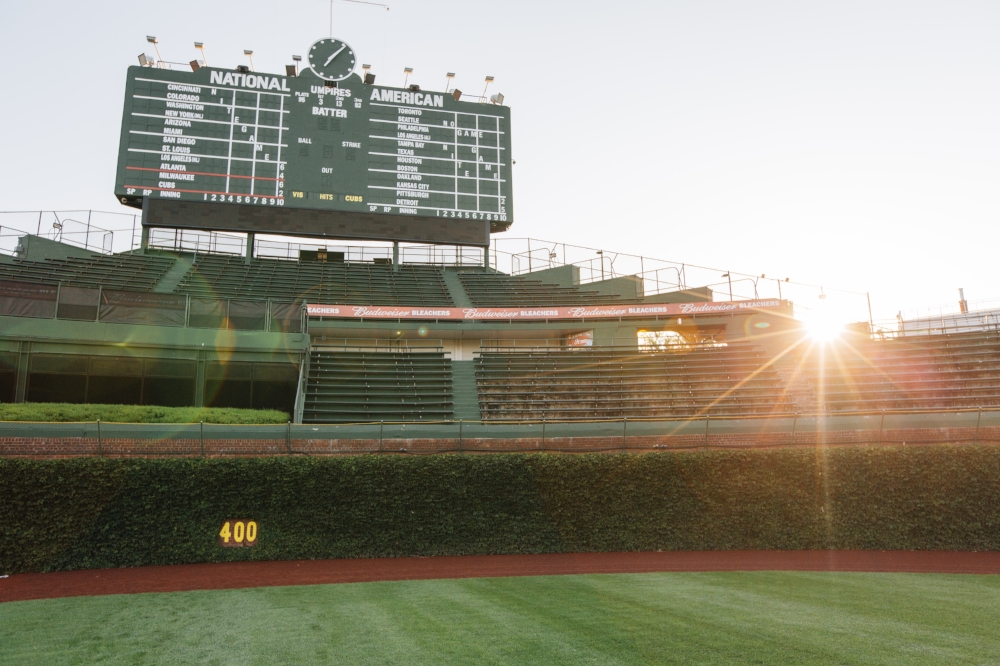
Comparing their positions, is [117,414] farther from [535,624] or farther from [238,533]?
[535,624]

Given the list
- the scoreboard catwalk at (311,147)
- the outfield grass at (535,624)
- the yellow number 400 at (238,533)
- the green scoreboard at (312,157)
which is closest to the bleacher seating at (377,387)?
the green scoreboard at (312,157)

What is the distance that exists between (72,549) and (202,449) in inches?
115

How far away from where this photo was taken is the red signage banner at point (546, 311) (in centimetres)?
2698

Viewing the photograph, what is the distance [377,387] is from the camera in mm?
24391

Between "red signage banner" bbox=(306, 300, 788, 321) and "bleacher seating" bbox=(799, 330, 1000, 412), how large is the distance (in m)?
3.78

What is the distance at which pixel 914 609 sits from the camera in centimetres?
838

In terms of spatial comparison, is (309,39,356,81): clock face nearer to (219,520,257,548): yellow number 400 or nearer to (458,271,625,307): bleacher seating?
(458,271,625,307): bleacher seating

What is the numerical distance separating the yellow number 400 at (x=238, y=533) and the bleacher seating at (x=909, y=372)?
19.0 meters

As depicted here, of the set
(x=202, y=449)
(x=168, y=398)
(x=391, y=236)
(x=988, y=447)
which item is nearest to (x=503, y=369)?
(x=391, y=236)

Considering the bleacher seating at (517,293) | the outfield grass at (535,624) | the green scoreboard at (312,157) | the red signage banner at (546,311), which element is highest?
the green scoreboard at (312,157)

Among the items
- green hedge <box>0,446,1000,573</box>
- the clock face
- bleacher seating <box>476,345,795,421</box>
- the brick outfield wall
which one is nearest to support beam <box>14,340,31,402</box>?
the brick outfield wall

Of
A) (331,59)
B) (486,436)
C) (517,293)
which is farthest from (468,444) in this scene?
(331,59)

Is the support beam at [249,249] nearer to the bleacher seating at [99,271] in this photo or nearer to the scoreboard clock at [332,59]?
the bleacher seating at [99,271]

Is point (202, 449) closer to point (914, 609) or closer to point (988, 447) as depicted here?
point (914, 609)
